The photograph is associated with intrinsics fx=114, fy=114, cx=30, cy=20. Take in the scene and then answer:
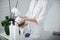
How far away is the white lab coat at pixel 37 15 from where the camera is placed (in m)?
1.15

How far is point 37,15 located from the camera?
3.99 feet

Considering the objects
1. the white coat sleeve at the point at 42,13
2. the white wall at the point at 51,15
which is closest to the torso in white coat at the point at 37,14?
the white coat sleeve at the point at 42,13

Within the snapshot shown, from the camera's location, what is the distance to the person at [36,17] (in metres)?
1.15

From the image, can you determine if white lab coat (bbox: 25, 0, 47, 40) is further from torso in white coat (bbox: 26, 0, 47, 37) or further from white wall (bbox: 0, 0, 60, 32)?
white wall (bbox: 0, 0, 60, 32)

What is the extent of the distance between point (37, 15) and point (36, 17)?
0.04 metres

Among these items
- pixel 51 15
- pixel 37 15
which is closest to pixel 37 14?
pixel 37 15

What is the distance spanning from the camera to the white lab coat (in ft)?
3.77

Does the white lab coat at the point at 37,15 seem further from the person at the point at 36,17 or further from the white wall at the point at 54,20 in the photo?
the white wall at the point at 54,20

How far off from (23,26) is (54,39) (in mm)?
348

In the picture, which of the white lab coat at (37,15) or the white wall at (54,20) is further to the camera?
the white wall at (54,20)

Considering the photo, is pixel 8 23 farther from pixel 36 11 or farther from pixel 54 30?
pixel 54 30

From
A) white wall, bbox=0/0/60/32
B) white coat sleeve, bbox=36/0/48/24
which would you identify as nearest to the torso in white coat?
white coat sleeve, bbox=36/0/48/24

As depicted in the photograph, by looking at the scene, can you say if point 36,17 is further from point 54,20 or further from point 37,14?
point 54,20

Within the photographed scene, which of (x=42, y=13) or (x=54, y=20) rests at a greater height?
(x=42, y=13)
